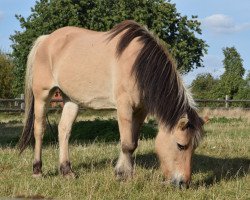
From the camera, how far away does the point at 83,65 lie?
6949 mm

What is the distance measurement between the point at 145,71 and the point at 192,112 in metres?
0.82

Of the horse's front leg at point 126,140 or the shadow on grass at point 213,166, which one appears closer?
the horse's front leg at point 126,140

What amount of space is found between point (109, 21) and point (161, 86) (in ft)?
108

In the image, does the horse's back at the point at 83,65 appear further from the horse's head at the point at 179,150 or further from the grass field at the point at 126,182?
the horse's head at the point at 179,150

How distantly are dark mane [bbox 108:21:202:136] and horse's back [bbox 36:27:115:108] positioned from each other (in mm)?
598

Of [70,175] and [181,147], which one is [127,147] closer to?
[181,147]

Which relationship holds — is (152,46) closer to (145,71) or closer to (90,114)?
(145,71)

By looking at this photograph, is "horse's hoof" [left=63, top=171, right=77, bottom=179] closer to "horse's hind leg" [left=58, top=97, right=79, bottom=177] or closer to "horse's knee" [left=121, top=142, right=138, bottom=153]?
"horse's hind leg" [left=58, top=97, right=79, bottom=177]

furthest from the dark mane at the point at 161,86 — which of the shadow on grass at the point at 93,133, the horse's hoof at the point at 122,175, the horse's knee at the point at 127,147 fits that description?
the shadow on grass at the point at 93,133

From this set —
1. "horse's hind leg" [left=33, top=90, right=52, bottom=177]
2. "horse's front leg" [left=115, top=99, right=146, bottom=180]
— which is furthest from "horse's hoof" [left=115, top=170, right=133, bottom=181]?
"horse's hind leg" [left=33, top=90, right=52, bottom=177]

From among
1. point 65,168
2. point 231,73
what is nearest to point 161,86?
point 65,168

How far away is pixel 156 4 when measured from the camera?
136ft

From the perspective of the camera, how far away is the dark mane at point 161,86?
5.74m

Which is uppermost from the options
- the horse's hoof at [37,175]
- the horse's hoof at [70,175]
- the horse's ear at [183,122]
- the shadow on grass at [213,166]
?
the horse's ear at [183,122]
